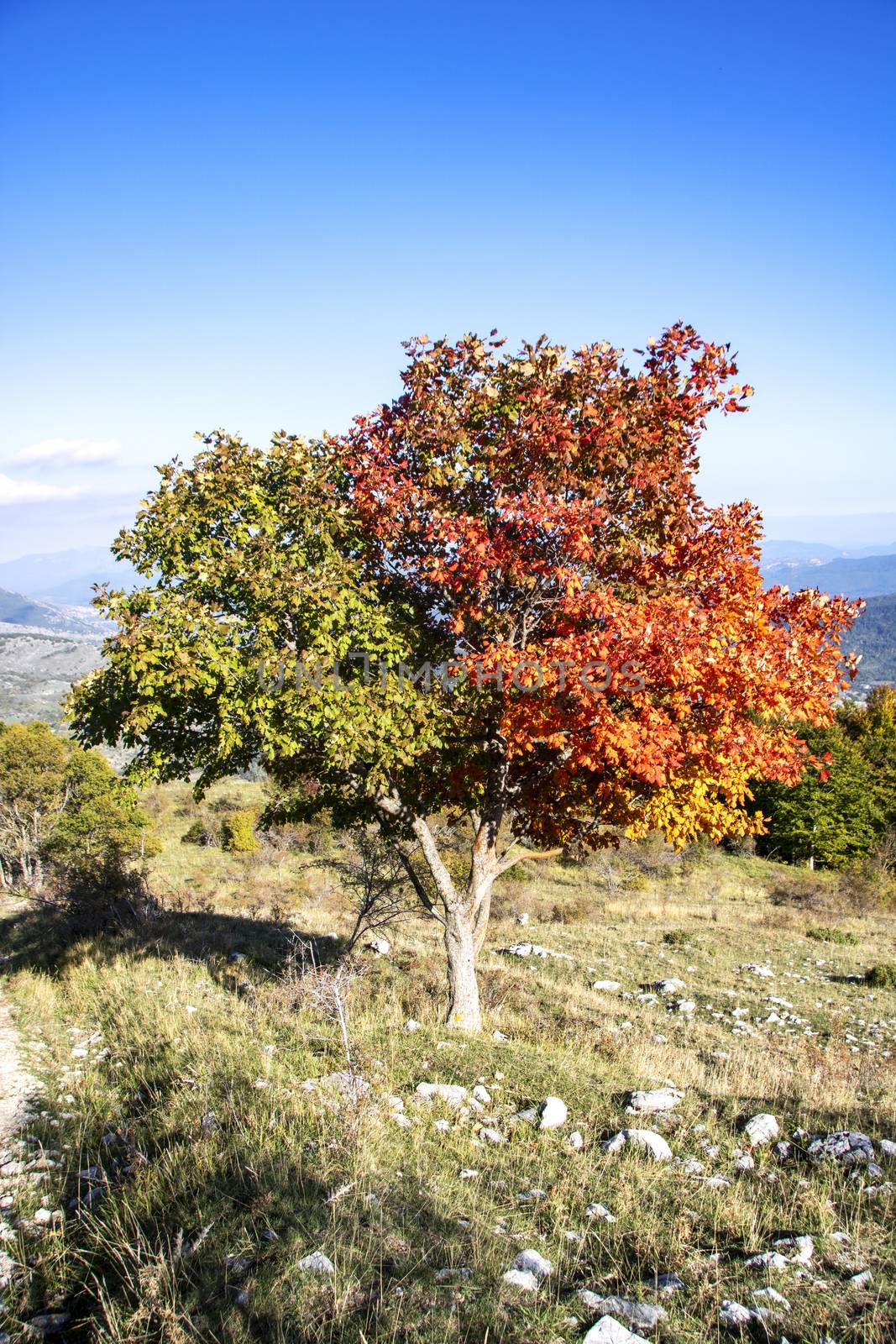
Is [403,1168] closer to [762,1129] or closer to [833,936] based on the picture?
[762,1129]

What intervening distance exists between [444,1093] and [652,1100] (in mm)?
2151

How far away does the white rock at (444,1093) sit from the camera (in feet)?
23.8

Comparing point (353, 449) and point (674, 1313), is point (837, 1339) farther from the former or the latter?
point (353, 449)

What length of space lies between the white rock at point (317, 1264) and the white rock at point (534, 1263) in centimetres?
116

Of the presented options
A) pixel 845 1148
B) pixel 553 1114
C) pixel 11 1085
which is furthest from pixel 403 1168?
pixel 11 1085

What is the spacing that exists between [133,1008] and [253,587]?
6486 mm

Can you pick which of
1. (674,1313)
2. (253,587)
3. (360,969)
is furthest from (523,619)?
(674,1313)

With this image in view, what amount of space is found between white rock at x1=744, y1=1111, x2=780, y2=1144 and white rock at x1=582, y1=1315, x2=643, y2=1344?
3409 millimetres

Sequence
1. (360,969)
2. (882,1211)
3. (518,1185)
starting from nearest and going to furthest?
(882,1211)
(518,1185)
(360,969)

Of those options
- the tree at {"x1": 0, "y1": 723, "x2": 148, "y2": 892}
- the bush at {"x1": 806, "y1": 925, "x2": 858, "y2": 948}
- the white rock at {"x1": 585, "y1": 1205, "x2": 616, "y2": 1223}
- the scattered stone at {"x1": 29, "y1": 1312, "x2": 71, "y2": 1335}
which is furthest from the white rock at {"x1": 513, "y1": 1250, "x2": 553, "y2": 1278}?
the tree at {"x1": 0, "y1": 723, "x2": 148, "y2": 892}

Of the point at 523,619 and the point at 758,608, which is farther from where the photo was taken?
the point at 523,619

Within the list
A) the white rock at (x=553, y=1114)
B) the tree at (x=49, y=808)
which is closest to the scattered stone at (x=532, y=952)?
the white rock at (x=553, y=1114)

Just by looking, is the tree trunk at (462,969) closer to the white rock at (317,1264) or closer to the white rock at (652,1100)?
the white rock at (652,1100)

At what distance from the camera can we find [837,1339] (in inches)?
153
